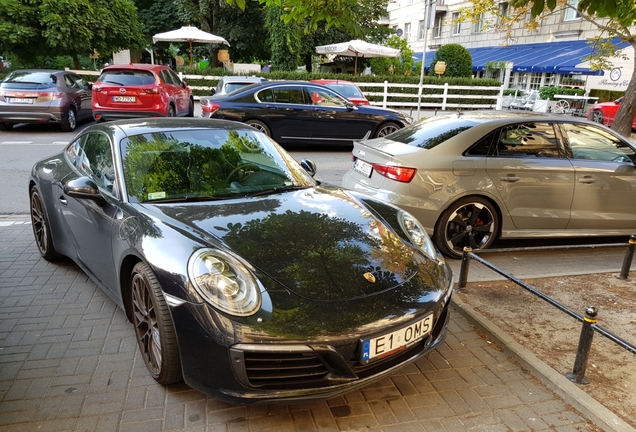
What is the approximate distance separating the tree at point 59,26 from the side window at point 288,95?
1125 cm

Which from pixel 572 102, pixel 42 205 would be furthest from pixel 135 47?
pixel 572 102

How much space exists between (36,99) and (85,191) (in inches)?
402

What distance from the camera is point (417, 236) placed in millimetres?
3326

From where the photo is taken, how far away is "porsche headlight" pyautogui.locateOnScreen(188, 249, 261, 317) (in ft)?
7.73

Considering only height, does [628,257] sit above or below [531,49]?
below

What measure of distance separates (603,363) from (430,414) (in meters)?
1.46

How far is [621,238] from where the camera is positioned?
5.71m

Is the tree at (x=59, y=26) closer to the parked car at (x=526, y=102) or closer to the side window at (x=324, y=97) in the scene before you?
the side window at (x=324, y=97)

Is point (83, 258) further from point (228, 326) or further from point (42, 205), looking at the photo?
point (228, 326)

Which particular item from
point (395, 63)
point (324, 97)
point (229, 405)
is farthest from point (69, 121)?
point (395, 63)

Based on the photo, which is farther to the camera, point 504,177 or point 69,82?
point 69,82

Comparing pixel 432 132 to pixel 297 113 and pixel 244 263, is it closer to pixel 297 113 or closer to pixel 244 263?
pixel 244 263

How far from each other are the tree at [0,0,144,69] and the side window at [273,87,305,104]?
36.9 feet

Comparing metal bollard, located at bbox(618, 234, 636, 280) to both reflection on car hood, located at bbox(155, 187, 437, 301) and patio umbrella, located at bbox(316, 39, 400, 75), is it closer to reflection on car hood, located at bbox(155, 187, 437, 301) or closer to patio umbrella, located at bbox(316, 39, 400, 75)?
reflection on car hood, located at bbox(155, 187, 437, 301)
